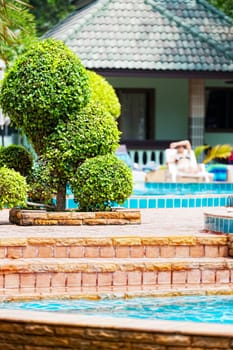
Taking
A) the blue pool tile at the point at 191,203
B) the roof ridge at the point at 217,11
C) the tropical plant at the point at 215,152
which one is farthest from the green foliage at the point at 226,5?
the blue pool tile at the point at 191,203

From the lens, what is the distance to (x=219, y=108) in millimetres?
31562

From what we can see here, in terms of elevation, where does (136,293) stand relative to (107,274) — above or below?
below

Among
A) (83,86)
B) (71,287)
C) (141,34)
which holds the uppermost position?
(141,34)

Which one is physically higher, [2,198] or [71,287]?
[2,198]

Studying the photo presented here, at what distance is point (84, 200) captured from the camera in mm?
13875

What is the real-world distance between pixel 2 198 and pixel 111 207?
1483mm

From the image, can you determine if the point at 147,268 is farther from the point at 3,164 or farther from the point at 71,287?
the point at 3,164

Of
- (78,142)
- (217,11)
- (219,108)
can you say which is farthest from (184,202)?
(219,108)

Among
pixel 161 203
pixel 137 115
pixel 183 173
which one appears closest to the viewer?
pixel 161 203

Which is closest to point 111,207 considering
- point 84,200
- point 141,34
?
point 84,200

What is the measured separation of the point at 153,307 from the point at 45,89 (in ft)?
13.5

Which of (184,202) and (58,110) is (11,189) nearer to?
(58,110)

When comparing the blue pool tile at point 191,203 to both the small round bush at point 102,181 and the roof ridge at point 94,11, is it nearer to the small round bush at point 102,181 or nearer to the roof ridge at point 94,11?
the small round bush at point 102,181

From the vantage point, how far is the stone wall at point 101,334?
25.6ft
